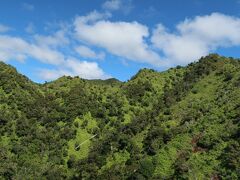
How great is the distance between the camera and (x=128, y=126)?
96188 millimetres

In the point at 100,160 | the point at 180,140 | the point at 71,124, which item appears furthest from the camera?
the point at 71,124

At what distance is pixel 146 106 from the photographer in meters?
113

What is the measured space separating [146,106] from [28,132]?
3377cm

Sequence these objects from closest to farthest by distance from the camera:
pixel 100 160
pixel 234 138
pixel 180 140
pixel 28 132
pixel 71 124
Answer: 1. pixel 234 138
2. pixel 180 140
3. pixel 100 160
4. pixel 28 132
5. pixel 71 124

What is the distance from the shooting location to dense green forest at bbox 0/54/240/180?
239 ft

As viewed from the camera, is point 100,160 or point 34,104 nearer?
point 100,160

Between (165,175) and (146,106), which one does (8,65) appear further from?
(165,175)

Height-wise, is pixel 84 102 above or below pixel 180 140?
above

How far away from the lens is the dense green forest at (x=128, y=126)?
72.8 meters

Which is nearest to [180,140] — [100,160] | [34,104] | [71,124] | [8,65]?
[100,160]

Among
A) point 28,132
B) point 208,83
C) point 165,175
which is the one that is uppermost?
point 208,83

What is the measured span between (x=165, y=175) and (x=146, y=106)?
43413 millimetres

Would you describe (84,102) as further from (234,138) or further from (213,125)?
(234,138)

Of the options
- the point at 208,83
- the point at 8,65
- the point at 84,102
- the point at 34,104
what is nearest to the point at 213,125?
the point at 208,83
